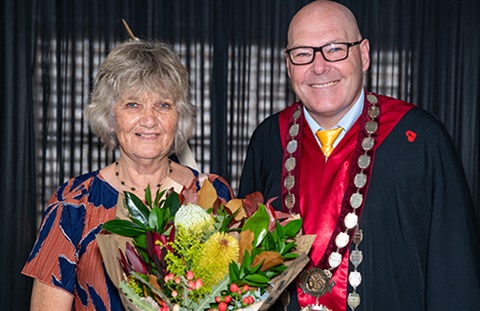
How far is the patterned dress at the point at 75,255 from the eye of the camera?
93.2 inches

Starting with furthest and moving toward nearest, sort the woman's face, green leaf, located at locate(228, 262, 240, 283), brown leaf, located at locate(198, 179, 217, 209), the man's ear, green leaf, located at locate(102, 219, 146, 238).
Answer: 1. the man's ear
2. the woman's face
3. brown leaf, located at locate(198, 179, 217, 209)
4. green leaf, located at locate(102, 219, 146, 238)
5. green leaf, located at locate(228, 262, 240, 283)

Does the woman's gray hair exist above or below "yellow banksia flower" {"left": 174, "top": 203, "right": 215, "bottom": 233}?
above

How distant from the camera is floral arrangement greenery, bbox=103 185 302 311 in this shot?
1773 mm

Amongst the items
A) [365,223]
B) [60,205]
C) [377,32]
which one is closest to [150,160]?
[60,205]

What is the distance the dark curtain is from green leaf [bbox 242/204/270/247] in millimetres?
3991

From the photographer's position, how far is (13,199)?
5734mm

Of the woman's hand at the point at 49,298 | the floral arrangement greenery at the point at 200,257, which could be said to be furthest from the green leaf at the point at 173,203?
the woman's hand at the point at 49,298

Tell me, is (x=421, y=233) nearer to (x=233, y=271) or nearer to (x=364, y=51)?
(x=364, y=51)

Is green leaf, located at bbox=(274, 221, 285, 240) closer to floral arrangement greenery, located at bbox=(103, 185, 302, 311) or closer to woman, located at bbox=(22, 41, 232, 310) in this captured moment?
floral arrangement greenery, located at bbox=(103, 185, 302, 311)

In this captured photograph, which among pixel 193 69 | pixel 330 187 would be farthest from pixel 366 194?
pixel 193 69

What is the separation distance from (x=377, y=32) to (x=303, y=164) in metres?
3.53

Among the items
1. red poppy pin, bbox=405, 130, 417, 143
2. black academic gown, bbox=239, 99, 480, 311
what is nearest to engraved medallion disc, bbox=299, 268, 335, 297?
black academic gown, bbox=239, 99, 480, 311

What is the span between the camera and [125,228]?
1877 mm

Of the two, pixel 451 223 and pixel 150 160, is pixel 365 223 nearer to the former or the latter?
pixel 451 223
